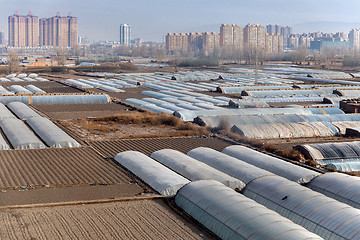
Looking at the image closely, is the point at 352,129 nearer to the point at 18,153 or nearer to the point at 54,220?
the point at 18,153

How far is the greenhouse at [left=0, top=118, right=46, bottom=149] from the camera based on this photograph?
53.8 ft

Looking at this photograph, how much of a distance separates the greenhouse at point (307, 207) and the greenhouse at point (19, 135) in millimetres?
7725

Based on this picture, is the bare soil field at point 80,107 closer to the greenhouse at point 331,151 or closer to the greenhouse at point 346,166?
the greenhouse at point 331,151

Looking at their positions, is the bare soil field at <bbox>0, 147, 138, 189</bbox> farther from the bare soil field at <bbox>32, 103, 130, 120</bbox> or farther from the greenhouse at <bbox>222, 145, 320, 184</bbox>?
the bare soil field at <bbox>32, 103, 130, 120</bbox>

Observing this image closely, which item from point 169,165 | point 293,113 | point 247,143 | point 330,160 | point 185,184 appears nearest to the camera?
point 185,184

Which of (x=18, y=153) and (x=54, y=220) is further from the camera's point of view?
(x=18, y=153)

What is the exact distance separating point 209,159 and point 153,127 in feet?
24.7

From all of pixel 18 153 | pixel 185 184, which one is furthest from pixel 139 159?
pixel 18 153

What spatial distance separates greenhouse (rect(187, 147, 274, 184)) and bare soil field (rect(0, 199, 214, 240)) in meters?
2.53

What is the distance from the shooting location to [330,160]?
50.3 ft

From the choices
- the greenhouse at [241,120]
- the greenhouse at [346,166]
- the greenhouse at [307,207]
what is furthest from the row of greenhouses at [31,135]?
the greenhouse at [346,166]

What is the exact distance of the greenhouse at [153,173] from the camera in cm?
1176

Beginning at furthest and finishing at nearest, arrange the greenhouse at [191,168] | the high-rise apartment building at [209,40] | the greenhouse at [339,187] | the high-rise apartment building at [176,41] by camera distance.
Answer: the high-rise apartment building at [176,41] < the high-rise apartment building at [209,40] < the greenhouse at [191,168] < the greenhouse at [339,187]

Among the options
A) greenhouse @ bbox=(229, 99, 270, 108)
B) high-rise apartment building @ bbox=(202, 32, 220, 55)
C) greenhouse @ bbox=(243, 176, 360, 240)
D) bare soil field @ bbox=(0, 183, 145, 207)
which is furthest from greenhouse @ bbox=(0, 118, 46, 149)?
high-rise apartment building @ bbox=(202, 32, 220, 55)
